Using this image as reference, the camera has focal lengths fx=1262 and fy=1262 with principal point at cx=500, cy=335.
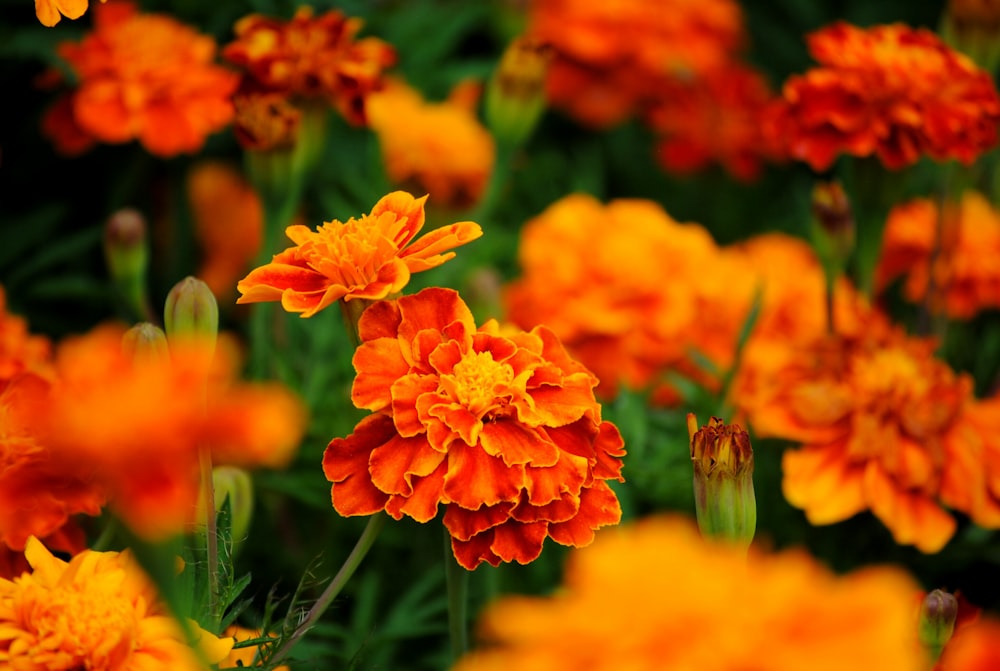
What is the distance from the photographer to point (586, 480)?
0.52m

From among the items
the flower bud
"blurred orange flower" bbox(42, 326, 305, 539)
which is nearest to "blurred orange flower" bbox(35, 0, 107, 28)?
Answer: the flower bud

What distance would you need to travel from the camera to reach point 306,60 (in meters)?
0.79

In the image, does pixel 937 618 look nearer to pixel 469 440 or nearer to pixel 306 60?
pixel 469 440

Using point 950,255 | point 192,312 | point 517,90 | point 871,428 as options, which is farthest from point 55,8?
point 950,255

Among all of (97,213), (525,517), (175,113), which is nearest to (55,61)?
(175,113)

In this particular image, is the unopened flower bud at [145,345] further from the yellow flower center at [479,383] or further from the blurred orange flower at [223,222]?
the blurred orange flower at [223,222]

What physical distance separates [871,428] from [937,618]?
235 millimetres

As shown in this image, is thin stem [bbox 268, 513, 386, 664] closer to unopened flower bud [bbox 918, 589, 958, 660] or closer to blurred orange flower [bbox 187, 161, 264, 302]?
unopened flower bud [bbox 918, 589, 958, 660]

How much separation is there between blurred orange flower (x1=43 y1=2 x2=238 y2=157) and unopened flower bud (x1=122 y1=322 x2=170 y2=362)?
371 mm

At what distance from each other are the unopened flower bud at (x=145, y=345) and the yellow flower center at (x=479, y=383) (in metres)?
0.12

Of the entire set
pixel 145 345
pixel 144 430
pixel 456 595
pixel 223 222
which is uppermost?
pixel 144 430

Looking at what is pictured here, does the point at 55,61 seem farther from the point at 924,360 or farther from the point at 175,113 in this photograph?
the point at 924,360

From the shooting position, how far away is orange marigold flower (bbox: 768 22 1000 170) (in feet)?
2.56

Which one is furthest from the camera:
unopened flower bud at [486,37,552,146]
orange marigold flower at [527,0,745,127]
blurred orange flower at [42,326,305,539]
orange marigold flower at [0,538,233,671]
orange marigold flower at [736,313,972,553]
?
orange marigold flower at [527,0,745,127]
